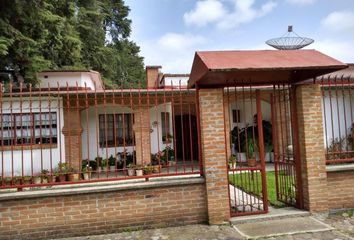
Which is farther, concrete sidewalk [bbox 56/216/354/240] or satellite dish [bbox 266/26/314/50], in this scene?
satellite dish [bbox 266/26/314/50]

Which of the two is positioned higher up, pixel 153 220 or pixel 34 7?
pixel 34 7

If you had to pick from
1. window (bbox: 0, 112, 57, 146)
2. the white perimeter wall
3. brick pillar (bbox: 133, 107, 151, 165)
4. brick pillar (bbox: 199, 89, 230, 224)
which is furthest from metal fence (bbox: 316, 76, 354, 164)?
the white perimeter wall

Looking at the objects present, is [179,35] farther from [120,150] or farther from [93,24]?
[120,150]

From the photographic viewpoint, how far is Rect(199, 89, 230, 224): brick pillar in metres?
4.82

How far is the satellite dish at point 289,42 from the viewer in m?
10.9

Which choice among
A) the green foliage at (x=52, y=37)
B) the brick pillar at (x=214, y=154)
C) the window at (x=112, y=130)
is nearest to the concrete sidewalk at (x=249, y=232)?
the brick pillar at (x=214, y=154)

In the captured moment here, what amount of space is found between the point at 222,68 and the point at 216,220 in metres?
2.54

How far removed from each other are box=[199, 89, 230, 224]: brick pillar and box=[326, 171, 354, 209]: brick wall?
79.7 inches

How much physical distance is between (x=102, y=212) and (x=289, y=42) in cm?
988

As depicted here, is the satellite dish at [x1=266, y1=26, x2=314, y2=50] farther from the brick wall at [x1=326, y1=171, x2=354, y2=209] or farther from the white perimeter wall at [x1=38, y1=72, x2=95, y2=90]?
the white perimeter wall at [x1=38, y1=72, x2=95, y2=90]

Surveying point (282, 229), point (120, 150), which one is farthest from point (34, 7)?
point (282, 229)

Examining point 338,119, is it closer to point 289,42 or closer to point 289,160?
point 289,160

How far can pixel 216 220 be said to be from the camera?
4809 mm

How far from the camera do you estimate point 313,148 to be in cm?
509
